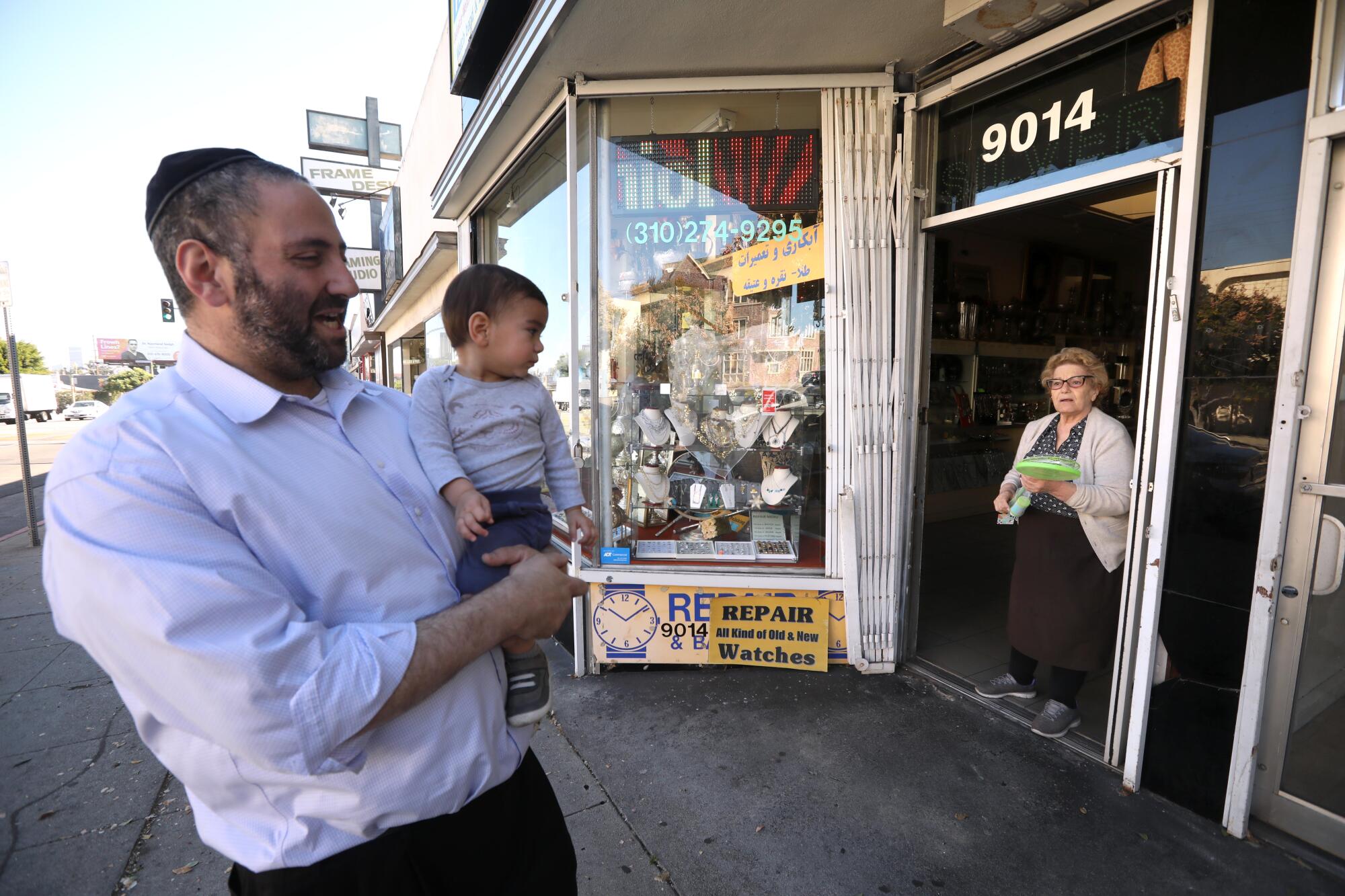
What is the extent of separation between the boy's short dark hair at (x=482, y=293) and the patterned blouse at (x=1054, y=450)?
8.05 feet

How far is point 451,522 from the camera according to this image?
55.4 inches

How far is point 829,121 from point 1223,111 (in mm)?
1715

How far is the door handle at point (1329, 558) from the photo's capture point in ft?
6.99

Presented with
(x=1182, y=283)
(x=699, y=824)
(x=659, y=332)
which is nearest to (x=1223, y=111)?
(x=1182, y=283)

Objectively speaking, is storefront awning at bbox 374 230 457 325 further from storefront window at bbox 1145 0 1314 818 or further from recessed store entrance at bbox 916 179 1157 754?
storefront window at bbox 1145 0 1314 818

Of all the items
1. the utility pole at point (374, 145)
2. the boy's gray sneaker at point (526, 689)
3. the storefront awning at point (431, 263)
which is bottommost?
the boy's gray sneaker at point (526, 689)

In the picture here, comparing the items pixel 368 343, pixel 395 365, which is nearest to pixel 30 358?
pixel 368 343

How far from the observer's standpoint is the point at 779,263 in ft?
12.2

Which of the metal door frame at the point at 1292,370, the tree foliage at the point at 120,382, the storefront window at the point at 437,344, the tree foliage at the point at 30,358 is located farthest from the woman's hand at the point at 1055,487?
the tree foliage at the point at 30,358

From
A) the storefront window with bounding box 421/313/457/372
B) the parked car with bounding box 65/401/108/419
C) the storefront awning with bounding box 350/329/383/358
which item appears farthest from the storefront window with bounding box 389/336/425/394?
the parked car with bounding box 65/401/108/419

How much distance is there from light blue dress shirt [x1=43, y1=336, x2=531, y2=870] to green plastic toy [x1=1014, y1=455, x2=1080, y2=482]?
250cm

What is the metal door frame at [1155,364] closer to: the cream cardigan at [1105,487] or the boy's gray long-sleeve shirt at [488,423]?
the cream cardigan at [1105,487]

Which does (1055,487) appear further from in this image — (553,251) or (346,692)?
(553,251)

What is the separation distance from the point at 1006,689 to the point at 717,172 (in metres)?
3.34
